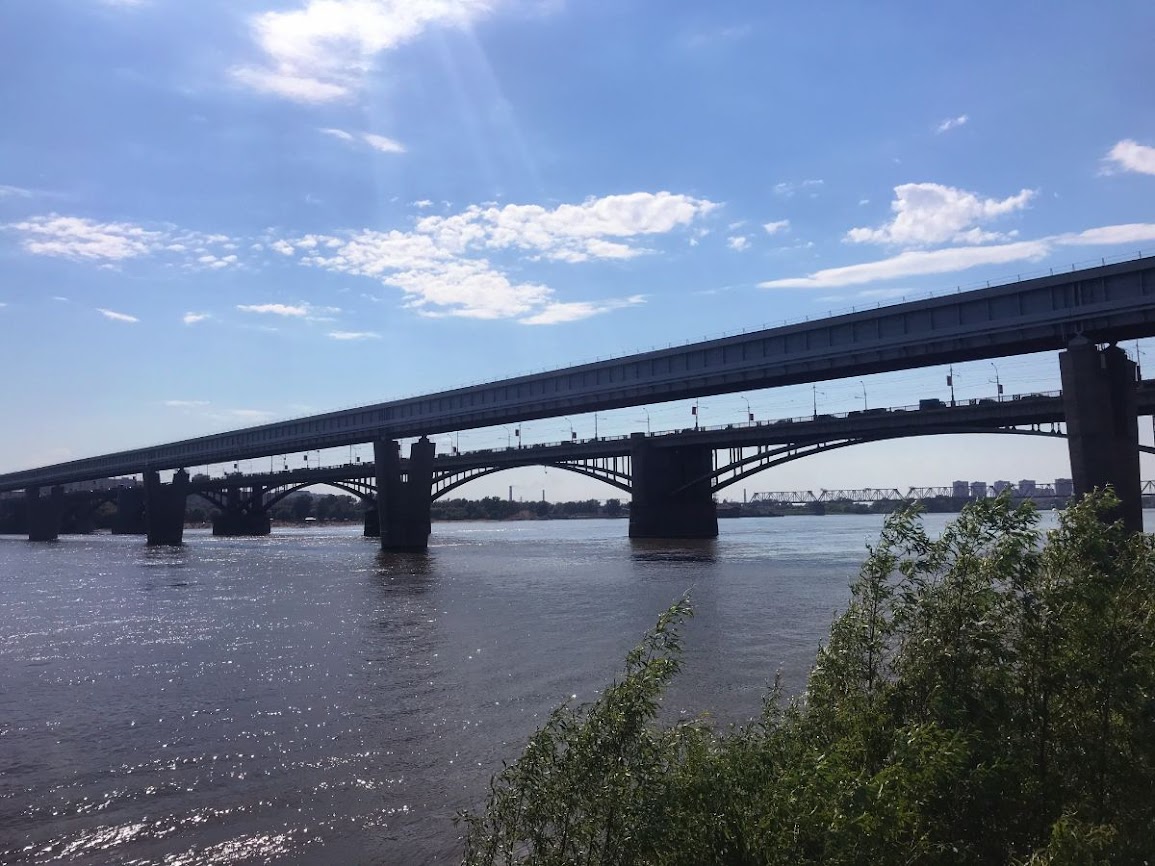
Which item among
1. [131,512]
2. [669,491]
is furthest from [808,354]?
[131,512]

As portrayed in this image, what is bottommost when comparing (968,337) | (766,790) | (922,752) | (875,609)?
(766,790)

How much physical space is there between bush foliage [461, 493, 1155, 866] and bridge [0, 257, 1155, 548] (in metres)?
37.5

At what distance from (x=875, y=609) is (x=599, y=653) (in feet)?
49.4

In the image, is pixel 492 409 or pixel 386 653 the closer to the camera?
pixel 386 653

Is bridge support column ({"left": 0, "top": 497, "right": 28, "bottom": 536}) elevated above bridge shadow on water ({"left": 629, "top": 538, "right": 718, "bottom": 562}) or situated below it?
above

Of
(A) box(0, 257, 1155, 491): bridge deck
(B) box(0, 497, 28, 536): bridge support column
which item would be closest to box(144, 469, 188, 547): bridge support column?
(A) box(0, 257, 1155, 491): bridge deck

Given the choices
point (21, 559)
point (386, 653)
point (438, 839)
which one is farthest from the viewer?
point (21, 559)

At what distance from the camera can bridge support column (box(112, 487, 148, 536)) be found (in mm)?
152875

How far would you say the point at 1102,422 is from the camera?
4147 cm

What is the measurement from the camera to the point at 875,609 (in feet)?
31.0

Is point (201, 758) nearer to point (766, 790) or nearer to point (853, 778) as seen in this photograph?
point (766, 790)

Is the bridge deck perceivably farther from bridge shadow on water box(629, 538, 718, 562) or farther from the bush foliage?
the bush foliage

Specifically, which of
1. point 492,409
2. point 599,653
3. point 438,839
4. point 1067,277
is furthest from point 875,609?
point 492,409

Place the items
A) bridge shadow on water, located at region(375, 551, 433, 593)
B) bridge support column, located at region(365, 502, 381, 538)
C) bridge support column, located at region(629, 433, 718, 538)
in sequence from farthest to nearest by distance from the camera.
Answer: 1. bridge support column, located at region(365, 502, 381, 538)
2. bridge support column, located at region(629, 433, 718, 538)
3. bridge shadow on water, located at region(375, 551, 433, 593)
